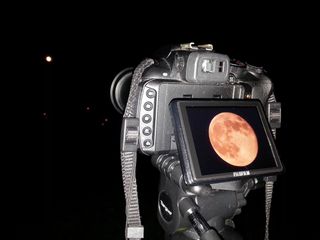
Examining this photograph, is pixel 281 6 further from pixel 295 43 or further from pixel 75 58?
pixel 75 58

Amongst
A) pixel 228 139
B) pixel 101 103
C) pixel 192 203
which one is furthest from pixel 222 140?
pixel 101 103

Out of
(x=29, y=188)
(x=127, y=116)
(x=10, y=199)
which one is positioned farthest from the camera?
(x=29, y=188)

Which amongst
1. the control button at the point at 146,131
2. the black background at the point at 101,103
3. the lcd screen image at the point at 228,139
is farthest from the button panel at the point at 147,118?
the black background at the point at 101,103

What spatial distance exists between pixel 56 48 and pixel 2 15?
5.63 ft

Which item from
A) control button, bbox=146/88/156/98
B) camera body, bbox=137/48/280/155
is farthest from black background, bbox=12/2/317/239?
control button, bbox=146/88/156/98

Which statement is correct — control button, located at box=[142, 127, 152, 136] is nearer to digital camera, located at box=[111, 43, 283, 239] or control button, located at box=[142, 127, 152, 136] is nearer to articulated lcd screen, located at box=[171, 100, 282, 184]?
digital camera, located at box=[111, 43, 283, 239]

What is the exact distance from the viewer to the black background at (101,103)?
2.48m

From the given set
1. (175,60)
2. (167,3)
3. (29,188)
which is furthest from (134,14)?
(175,60)

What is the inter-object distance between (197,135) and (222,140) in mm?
88

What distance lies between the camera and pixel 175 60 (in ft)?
2.83

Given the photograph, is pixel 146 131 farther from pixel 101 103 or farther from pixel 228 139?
pixel 101 103

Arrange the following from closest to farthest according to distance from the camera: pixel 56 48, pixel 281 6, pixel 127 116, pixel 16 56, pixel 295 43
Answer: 1. pixel 127 116
2. pixel 281 6
3. pixel 295 43
4. pixel 16 56
5. pixel 56 48

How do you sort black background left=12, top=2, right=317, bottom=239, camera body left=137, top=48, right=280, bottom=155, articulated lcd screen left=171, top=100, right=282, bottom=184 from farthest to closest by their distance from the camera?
black background left=12, top=2, right=317, bottom=239 < camera body left=137, top=48, right=280, bottom=155 < articulated lcd screen left=171, top=100, right=282, bottom=184

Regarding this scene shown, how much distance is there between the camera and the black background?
2477mm
